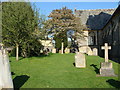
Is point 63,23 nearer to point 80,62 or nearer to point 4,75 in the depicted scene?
point 80,62

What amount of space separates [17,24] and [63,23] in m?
14.4

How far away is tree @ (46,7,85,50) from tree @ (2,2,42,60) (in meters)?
12.1

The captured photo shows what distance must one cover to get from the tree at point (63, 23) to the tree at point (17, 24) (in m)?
12.1

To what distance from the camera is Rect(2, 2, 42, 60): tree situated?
14988 millimetres

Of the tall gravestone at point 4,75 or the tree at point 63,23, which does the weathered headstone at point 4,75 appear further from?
the tree at point 63,23

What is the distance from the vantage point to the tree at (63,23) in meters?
28.5

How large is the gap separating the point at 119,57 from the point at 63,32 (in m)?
12.5

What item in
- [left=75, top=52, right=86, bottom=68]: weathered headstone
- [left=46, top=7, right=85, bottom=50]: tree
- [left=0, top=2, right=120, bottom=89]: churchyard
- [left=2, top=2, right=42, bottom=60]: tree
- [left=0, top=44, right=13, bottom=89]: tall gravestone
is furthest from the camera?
[left=46, top=7, right=85, bottom=50]: tree

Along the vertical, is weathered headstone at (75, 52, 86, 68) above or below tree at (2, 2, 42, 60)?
below

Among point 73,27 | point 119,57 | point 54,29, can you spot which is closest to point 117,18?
point 119,57

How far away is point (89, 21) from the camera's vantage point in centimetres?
3681

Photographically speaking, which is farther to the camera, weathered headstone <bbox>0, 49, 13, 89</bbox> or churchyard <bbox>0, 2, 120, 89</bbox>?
churchyard <bbox>0, 2, 120, 89</bbox>

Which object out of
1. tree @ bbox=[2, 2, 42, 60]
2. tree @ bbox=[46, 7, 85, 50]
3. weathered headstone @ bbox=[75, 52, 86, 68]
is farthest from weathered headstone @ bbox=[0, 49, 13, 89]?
tree @ bbox=[46, 7, 85, 50]

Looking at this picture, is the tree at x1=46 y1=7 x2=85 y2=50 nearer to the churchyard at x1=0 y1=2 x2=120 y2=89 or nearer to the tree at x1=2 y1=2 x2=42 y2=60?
the churchyard at x1=0 y1=2 x2=120 y2=89
